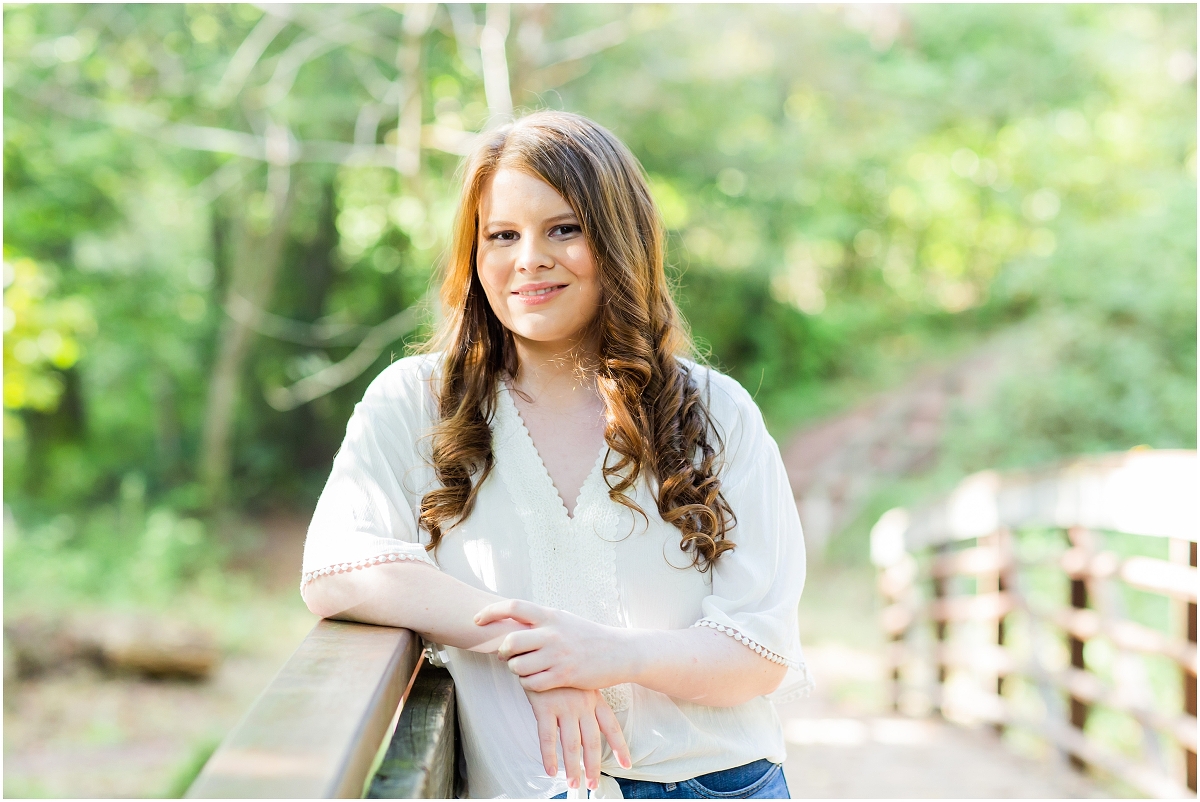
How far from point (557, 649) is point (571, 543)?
230 millimetres

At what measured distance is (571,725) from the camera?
1.40 meters

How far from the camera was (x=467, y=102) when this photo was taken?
8.48 meters

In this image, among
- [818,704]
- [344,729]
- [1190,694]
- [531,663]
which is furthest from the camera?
[818,704]

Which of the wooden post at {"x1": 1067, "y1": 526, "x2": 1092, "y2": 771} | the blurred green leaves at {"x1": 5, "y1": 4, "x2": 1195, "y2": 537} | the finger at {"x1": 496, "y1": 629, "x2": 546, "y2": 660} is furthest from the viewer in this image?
the blurred green leaves at {"x1": 5, "y1": 4, "x2": 1195, "y2": 537}

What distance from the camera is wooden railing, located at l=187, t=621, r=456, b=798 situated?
91 cm

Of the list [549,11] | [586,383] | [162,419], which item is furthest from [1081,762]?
[162,419]

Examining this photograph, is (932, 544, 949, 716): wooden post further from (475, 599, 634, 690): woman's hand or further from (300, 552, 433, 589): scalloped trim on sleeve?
(300, 552, 433, 589): scalloped trim on sleeve

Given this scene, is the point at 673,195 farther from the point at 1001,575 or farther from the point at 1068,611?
the point at 1068,611

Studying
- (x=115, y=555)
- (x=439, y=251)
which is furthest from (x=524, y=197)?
(x=115, y=555)

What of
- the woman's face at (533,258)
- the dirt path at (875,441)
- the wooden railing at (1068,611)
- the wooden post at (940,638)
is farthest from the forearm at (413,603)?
the dirt path at (875,441)

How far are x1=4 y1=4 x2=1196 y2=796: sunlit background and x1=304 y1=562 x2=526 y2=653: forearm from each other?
15.4 ft

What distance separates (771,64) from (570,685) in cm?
912

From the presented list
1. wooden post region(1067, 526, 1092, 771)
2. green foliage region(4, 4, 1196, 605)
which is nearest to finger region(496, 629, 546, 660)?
wooden post region(1067, 526, 1092, 771)

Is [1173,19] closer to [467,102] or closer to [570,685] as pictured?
[467,102]
